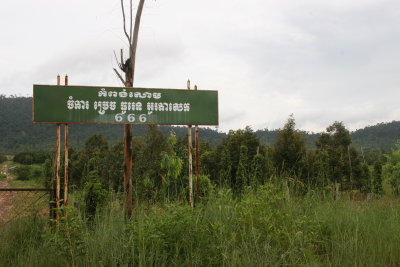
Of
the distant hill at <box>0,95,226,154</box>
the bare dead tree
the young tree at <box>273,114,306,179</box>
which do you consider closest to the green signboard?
the bare dead tree

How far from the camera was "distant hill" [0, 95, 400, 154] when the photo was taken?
6925cm

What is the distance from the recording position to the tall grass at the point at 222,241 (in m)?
4.00

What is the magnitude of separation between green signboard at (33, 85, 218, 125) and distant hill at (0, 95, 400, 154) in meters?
51.1

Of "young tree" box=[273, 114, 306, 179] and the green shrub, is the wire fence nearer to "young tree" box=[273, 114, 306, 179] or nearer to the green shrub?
the green shrub

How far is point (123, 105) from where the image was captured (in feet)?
21.3

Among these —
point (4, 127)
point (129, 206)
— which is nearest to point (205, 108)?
point (129, 206)

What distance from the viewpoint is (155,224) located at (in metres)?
4.29

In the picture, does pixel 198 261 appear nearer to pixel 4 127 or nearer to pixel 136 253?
pixel 136 253

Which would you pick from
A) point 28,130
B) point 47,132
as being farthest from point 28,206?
point 28,130

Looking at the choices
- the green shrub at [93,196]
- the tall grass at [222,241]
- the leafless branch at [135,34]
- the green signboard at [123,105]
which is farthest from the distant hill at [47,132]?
the tall grass at [222,241]

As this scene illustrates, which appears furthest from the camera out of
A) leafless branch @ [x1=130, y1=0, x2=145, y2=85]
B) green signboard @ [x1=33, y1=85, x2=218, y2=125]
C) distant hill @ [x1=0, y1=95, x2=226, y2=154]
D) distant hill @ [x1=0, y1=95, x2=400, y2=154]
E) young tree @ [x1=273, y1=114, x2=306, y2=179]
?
distant hill @ [x1=0, y1=95, x2=226, y2=154]

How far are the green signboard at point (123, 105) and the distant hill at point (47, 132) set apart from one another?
51.1 meters

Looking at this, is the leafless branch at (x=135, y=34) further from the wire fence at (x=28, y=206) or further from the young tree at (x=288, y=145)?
the young tree at (x=288, y=145)

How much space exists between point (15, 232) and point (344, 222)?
202 inches
